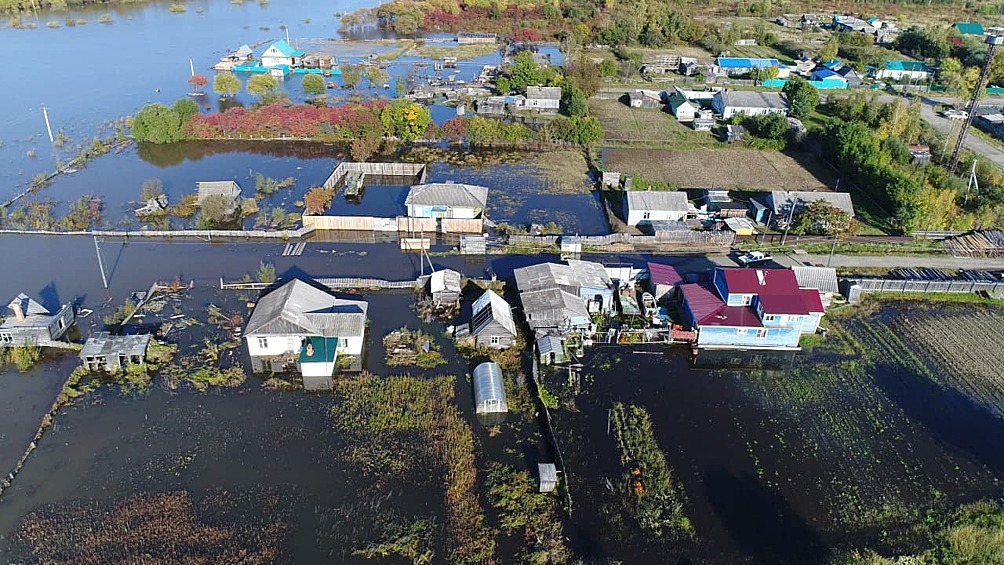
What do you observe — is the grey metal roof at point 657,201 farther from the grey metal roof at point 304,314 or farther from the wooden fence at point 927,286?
the grey metal roof at point 304,314

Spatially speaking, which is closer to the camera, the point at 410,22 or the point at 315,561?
the point at 315,561

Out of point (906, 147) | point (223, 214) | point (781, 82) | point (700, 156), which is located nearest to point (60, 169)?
point (223, 214)

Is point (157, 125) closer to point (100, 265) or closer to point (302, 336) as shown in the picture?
point (100, 265)

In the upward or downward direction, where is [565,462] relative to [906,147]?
downward

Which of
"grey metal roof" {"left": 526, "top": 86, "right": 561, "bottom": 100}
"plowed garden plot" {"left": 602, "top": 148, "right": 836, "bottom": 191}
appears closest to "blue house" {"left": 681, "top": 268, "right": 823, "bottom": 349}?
"plowed garden plot" {"left": 602, "top": 148, "right": 836, "bottom": 191}

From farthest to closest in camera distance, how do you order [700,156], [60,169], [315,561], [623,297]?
1. [700,156]
2. [60,169]
3. [623,297]
4. [315,561]

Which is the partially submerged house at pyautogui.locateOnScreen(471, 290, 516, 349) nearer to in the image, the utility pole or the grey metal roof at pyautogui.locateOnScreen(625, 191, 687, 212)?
the grey metal roof at pyautogui.locateOnScreen(625, 191, 687, 212)

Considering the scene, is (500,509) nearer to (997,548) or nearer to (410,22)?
(997,548)

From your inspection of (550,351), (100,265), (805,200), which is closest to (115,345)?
(100,265)
